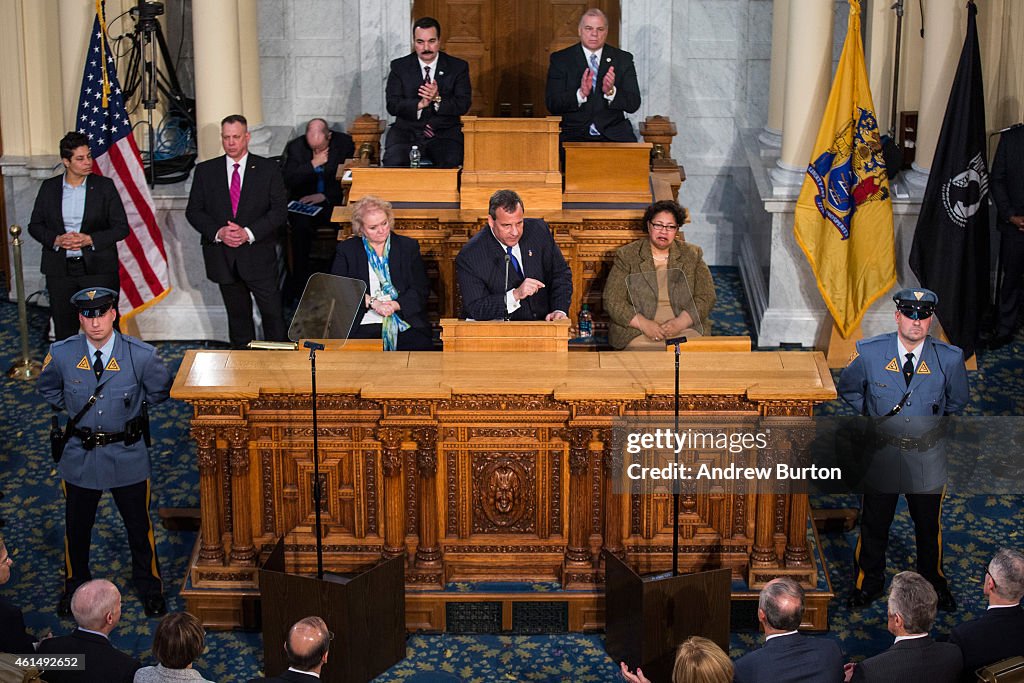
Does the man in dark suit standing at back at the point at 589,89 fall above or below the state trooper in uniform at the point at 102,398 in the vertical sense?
above

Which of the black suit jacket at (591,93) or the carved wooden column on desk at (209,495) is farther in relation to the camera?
the black suit jacket at (591,93)

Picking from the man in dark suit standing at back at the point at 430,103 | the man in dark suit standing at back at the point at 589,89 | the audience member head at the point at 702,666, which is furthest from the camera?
the man in dark suit standing at back at the point at 430,103

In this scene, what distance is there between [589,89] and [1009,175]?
8.66 feet

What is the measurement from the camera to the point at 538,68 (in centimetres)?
1212

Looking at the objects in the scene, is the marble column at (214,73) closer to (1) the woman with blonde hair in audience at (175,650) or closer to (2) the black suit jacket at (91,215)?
(2) the black suit jacket at (91,215)

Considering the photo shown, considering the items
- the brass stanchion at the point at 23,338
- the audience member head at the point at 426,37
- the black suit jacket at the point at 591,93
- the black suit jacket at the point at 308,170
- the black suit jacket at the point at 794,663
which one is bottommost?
the black suit jacket at the point at 794,663

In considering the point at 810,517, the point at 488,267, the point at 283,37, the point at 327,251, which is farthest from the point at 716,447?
the point at 283,37

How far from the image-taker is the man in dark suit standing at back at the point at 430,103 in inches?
410

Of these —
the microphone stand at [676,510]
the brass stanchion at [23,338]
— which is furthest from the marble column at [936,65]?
the brass stanchion at [23,338]

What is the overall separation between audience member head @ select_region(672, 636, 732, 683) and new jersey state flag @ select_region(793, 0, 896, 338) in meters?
5.29

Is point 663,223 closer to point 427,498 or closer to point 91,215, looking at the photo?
point 427,498

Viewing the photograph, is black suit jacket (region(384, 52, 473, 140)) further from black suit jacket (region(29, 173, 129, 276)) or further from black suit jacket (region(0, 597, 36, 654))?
black suit jacket (region(0, 597, 36, 654))

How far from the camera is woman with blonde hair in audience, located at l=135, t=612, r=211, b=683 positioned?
552 cm

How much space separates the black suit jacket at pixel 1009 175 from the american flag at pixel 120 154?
5.27 meters
